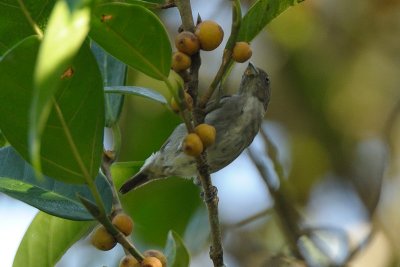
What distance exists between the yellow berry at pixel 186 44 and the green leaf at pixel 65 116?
18 cm

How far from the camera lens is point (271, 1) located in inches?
81.1

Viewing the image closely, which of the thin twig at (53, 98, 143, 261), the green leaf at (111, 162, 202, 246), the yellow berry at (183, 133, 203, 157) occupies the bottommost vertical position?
the green leaf at (111, 162, 202, 246)

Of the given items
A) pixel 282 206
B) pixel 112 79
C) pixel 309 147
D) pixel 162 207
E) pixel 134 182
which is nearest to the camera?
pixel 112 79

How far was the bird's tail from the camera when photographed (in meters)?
3.36

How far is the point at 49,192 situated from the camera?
6.48 ft

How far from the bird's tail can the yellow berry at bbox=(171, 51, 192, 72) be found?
5.29 feet

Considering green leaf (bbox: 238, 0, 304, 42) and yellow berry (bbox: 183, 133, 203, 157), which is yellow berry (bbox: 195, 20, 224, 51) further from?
green leaf (bbox: 238, 0, 304, 42)

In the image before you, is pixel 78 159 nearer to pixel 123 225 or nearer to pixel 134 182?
pixel 123 225

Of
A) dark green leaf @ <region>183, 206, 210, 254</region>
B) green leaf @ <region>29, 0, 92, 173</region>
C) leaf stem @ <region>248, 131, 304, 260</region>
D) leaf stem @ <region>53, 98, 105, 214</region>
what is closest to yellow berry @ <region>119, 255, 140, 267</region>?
leaf stem @ <region>53, 98, 105, 214</region>

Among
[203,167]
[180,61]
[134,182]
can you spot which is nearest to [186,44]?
[180,61]

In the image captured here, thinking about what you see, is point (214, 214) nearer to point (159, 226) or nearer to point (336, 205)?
point (159, 226)

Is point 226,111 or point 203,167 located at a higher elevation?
point 203,167

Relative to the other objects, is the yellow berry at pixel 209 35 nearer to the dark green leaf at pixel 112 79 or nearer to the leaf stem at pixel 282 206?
the dark green leaf at pixel 112 79

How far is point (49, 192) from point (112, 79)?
0.52 metres
